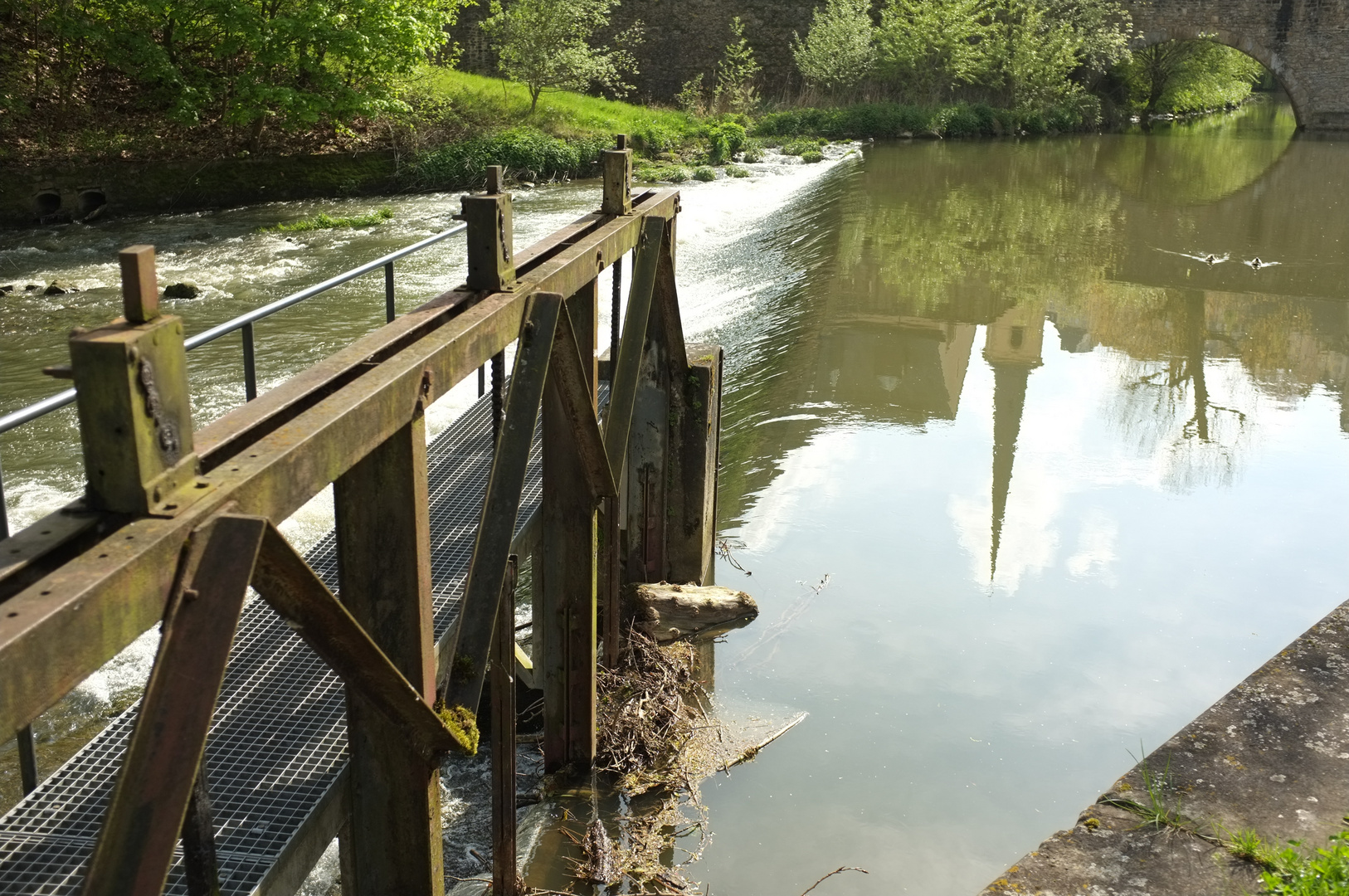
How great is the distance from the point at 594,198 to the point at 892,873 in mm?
15563

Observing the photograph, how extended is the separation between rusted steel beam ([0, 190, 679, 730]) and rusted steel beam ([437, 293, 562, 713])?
85 mm

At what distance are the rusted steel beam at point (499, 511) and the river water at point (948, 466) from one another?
2011mm

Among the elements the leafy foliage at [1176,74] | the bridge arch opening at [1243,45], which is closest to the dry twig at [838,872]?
the bridge arch opening at [1243,45]

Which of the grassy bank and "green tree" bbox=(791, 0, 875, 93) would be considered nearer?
the grassy bank

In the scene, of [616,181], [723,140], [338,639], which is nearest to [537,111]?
[723,140]

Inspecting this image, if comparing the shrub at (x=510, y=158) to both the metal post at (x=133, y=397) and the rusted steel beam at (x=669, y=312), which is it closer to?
the rusted steel beam at (x=669, y=312)

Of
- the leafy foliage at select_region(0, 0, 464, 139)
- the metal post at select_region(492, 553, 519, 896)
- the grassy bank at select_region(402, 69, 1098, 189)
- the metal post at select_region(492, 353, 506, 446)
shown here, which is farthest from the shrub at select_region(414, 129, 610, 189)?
the metal post at select_region(492, 553, 519, 896)

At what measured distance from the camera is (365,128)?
71.4ft

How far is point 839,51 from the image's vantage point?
115ft

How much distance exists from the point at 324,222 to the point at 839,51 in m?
22.4

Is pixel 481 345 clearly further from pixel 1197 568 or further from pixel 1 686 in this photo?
pixel 1197 568

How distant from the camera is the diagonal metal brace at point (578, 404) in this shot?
383cm

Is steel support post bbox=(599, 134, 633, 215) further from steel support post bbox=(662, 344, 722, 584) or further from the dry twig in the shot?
the dry twig

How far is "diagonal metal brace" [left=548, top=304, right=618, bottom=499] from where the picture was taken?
151 inches
